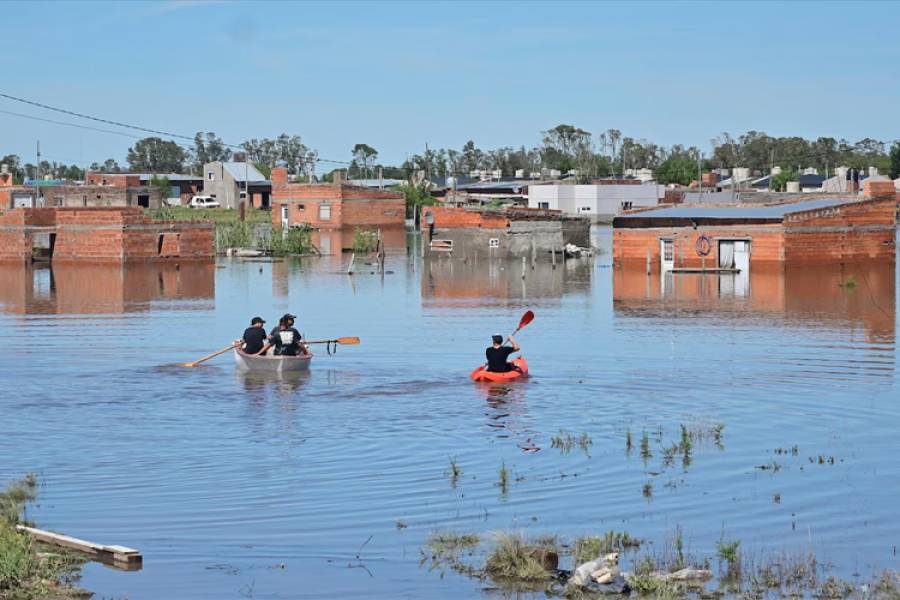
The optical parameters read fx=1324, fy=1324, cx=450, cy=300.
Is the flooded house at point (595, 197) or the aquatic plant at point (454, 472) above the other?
the flooded house at point (595, 197)

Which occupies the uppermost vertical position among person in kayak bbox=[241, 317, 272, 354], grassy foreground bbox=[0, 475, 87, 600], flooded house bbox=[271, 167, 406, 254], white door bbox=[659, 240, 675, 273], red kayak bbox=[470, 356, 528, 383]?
flooded house bbox=[271, 167, 406, 254]

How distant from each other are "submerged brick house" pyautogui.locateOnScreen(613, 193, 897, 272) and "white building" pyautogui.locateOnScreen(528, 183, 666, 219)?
208 feet

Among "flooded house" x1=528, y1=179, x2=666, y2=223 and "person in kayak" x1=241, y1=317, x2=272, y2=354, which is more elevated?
"flooded house" x1=528, y1=179, x2=666, y2=223

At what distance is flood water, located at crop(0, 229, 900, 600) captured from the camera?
1562cm

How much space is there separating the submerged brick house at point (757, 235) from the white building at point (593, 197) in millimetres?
63522

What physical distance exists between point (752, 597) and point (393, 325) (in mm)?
30414

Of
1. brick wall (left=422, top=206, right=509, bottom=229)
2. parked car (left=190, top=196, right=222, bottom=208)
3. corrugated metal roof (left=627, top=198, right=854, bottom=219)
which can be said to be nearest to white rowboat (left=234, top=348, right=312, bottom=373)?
corrugated metal roof (left=627, top=198, right=854, bottom=219)

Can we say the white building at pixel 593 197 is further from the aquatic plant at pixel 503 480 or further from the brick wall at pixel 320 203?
the aquatic plant at pixel 503 480

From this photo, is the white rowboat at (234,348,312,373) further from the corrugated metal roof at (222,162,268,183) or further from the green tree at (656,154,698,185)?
the green tree at (656,154,698,185)

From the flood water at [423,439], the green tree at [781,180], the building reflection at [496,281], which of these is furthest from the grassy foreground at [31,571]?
the green tree at [781,180]

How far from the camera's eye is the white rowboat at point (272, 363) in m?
30.3

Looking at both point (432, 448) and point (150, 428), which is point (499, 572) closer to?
point (432, 448)

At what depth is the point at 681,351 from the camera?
117 ft

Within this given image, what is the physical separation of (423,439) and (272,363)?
8.52 meters
